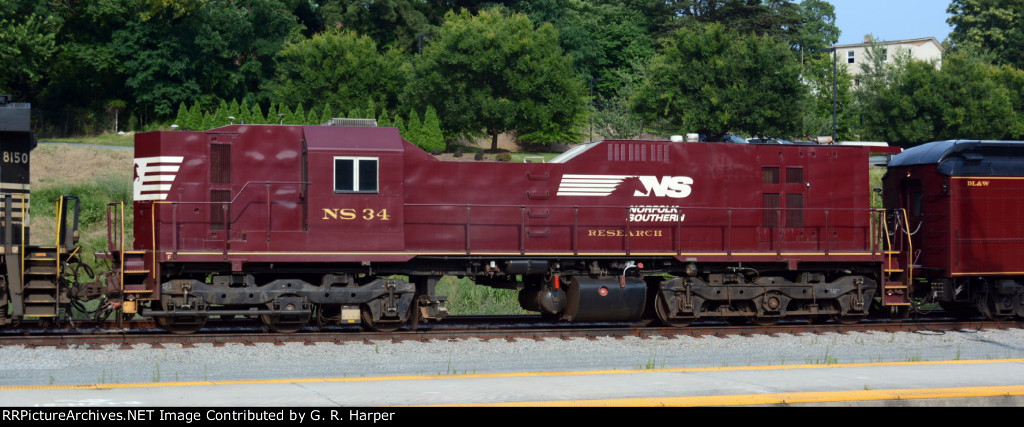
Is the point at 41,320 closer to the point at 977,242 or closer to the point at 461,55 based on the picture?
the point at 977,242

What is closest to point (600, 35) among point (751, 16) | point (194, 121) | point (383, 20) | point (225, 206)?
point (751, 16)

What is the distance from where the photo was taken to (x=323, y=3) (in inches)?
2864

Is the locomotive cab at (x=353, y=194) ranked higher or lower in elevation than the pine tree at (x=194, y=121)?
lower

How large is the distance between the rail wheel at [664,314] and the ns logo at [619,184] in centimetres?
177

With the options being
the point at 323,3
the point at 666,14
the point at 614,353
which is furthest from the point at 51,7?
the point at 614,353

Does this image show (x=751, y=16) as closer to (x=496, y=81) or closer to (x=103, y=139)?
(x=496, y=81)

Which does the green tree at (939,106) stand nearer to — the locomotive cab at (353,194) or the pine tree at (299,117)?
the pine tree at (299,117)

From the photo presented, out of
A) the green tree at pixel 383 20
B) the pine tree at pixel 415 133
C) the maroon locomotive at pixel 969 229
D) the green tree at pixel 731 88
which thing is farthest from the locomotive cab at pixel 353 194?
the green tree at pixel 383 20

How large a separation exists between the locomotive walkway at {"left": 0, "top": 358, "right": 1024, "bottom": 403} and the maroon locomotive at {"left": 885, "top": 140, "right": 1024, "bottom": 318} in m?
6.39

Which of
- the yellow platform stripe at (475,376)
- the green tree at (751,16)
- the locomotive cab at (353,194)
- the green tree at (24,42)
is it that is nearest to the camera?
the yellow platform stripe at (475,376)

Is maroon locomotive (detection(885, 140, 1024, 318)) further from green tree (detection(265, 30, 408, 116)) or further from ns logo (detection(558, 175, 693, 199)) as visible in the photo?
green tree (detection(265, 30, 408, 116))

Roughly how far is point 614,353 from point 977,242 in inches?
299

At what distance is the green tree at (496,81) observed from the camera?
5372 cm

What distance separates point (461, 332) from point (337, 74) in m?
43.3
